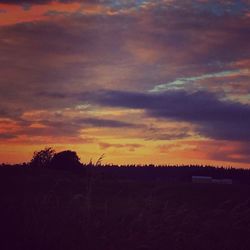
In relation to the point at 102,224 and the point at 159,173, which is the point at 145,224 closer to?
the point at 102,224

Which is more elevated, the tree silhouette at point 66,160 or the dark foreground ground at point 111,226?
the tree silhouette at point 66,160

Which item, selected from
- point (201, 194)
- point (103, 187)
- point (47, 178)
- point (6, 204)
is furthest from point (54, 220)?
point (201, 194)

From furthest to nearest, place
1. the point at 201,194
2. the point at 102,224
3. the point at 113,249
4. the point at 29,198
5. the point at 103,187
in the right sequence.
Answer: the point at 201,194 < the point at 103,187 < the point at 29,198 < the point at 102,224 < the point at 113,249

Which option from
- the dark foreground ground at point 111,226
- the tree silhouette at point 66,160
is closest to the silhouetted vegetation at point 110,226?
the dark foreground ground at point 111,226

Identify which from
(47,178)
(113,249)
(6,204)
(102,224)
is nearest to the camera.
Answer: (113,249)

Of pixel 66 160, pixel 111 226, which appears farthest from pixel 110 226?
pixel 66 160

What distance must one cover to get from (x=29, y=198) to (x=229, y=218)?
530 cm

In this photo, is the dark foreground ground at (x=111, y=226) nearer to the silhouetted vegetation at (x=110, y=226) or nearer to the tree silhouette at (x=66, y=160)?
the silhouetted vegetation at (x=110, y=226)

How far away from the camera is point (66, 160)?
43688mm

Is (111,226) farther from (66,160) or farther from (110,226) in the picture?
(66,160)

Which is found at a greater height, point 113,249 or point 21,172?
point 21,172

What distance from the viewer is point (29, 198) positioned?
13.2 metres

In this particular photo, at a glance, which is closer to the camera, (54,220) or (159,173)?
(54,220)

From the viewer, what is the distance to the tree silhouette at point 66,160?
42.5 meters
